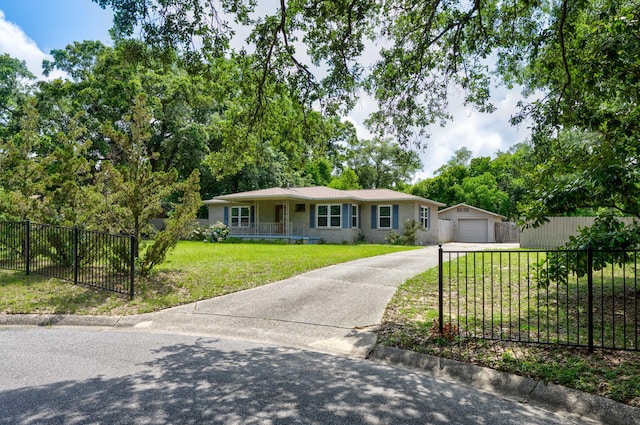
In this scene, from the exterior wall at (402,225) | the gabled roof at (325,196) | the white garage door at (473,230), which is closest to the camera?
the gabled roof at (325,196)

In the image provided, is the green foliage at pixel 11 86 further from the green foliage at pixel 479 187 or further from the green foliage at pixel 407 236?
the green foliage at pixel 479 187

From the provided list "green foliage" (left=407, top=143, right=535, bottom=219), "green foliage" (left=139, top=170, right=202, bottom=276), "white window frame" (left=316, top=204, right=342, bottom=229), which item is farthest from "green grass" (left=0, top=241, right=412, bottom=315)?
"green foliage" (left=407, top=143, right=535, bottom=219)

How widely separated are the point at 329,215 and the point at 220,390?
20026mm

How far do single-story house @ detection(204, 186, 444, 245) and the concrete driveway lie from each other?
13.9 meters

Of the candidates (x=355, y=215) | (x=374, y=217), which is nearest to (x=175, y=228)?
(x=355, y=215)

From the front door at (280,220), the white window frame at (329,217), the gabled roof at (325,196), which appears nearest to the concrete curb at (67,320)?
the gabled roof at (325,196)

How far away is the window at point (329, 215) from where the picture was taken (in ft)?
76.1

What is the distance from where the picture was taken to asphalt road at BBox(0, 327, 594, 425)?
3029mm

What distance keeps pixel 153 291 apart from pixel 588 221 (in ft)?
60.3

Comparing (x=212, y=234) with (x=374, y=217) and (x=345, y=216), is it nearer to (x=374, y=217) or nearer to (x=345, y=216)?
(x=345, y=216)

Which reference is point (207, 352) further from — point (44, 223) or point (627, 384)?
point (44, 223)

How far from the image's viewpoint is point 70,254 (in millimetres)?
8539

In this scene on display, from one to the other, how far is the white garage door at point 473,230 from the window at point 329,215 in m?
11.4

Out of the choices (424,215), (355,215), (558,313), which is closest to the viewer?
(558,313)
